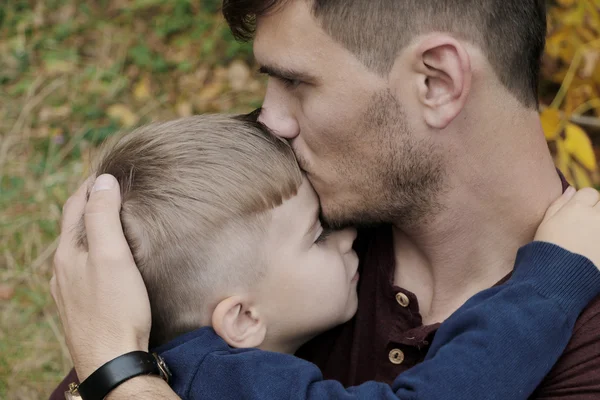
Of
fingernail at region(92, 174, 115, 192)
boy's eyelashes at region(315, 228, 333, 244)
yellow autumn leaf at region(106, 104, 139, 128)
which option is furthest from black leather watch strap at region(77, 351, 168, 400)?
yellow autumn leaf at region(106, 104, 139, 128)

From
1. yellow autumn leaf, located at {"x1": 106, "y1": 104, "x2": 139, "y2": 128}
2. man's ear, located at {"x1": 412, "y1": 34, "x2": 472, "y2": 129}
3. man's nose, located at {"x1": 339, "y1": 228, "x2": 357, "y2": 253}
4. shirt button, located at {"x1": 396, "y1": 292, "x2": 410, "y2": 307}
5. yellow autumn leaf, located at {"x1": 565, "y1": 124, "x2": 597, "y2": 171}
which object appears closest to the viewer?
man's ear, located at {"x1": 412, "y1": 34, "x2": 472, "y2": 129}

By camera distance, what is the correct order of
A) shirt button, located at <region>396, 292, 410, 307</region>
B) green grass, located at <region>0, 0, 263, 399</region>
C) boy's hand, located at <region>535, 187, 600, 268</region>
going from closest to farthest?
boy's hand, located at <region>535, 187, 600, 268</region>, shirt button, located at <region>396, 292, 410, 307</region>, green grass, located at <region>0, 0, 263, 399</region>

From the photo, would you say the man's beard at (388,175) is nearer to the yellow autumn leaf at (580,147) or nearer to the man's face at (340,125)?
the man's face at (340,125)

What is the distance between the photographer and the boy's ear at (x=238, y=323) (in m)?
2.14

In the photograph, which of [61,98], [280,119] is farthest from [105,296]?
[61,98]

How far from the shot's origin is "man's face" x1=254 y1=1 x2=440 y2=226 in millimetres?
2164

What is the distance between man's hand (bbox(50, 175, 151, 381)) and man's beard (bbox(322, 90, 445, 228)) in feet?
1.91

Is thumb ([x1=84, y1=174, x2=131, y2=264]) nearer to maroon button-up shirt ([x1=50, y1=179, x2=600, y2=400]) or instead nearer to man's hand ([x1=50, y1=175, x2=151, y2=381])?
man's hand ([x1=50, y1=175, x2=151, y2=381])

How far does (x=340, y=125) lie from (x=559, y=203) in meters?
0.61

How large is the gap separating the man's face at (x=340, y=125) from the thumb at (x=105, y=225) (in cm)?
48

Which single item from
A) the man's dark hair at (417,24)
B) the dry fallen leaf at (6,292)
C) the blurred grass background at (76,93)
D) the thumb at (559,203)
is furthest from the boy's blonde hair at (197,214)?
the dry fallen leaf at (6,292)

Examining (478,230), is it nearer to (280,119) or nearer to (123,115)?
(280,119)

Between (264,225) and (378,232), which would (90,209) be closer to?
(264,225)

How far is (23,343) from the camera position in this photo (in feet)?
14.1
